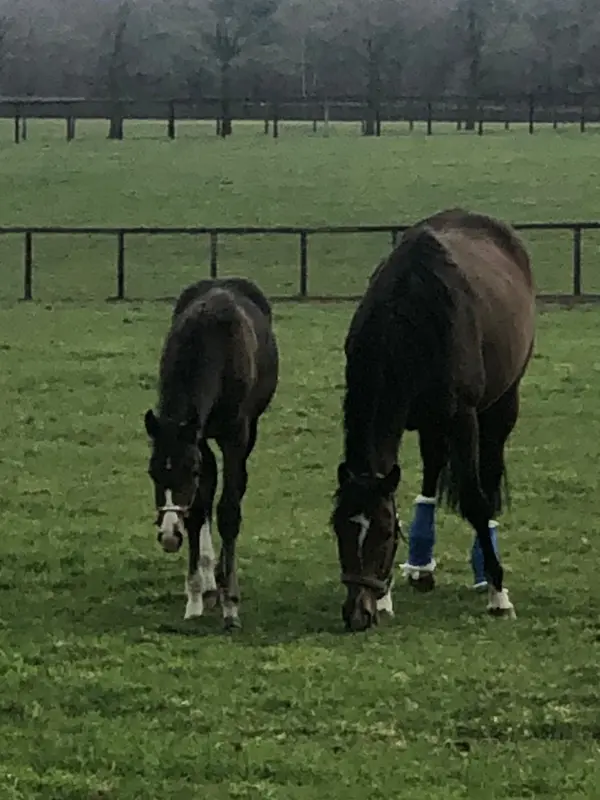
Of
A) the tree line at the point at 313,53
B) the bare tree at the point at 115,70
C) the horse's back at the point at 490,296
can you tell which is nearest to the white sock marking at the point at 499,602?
the horse's back at the point at 490,296

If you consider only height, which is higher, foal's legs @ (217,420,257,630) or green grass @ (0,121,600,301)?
foal's legs @ (217,420,257,630)

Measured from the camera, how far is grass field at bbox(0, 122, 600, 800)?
5.42 metres

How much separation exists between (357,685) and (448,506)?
2.32 meters

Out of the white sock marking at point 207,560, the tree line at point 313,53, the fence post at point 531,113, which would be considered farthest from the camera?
the tree line at point 313,53

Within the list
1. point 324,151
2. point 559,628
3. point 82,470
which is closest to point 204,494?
point 559,628

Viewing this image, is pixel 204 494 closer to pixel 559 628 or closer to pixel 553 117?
pixel 559 628

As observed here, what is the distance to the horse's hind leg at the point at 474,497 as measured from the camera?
8.12 metres

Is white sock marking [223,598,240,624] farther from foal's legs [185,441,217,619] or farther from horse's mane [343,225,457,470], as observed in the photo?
horse's mane [343,225,457,470]

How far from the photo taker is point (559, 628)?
25.3 ft

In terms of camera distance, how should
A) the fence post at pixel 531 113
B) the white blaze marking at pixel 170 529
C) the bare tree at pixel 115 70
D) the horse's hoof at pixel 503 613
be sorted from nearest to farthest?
the white blaze marking at pixel 170 529, the horse's hoof at pixel 503 613, the bare tree at pixel 115 70, the fence post at pixel 531 113

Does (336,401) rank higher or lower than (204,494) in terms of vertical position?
lower

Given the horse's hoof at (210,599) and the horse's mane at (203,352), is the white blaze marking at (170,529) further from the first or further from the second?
the horse's hoof at (210,599)

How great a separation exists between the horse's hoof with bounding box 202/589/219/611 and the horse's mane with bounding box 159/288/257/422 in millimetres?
1097

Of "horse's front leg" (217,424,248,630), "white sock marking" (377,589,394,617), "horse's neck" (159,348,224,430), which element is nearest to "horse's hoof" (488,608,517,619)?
"white sock marking" (377,589,394,617)
